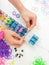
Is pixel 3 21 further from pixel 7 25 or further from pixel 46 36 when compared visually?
pixel 46 36

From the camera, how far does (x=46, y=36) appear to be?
0.99 m

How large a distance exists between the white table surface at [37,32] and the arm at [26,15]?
3 cm

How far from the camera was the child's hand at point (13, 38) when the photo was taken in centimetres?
90

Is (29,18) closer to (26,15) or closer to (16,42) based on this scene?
(26,15)

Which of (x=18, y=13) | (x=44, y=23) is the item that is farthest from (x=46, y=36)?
(x=18, y=13)

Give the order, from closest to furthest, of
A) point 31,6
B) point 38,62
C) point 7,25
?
point 38,62
point 7,25
point 31,6

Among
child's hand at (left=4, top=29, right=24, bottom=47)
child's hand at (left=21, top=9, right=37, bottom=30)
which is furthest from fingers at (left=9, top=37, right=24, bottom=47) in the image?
child's hand at (left=21, top=9, right=37, bottom=30)

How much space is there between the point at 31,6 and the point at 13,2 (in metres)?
0.11

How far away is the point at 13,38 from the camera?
91cm

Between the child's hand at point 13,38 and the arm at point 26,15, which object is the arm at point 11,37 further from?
the arm at point 26,15

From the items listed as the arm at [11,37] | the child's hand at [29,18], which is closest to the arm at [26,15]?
the child's hand at [29,18]

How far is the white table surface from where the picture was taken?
3.02 feet

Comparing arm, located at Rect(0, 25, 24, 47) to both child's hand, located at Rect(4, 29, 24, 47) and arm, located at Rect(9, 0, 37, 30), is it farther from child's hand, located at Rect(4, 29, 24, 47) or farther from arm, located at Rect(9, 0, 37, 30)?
arm, located at Rect(9, 0, 37, 30)

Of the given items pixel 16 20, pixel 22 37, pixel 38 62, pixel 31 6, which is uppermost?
pixel 31 6
